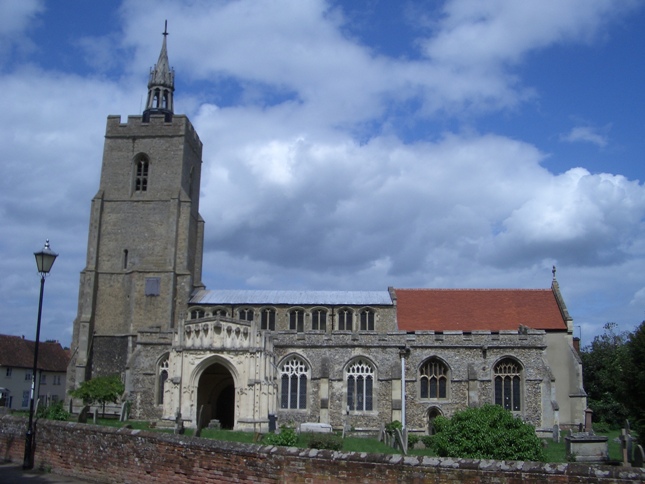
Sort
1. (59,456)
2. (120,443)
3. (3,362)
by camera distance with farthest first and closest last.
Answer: (3,362), (59,456), (120,443)

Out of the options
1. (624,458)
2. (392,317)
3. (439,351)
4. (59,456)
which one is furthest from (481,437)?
(392,317)

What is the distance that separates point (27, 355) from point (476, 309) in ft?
138

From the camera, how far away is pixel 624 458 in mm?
19031

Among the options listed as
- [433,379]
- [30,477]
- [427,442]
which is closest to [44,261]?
[30,477]

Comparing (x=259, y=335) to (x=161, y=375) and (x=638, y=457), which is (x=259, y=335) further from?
(x=638, y=457)

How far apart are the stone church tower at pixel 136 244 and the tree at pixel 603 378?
28.9 meters

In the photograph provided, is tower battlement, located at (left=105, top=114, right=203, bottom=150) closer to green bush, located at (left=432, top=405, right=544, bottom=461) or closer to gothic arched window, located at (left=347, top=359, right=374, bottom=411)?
gothic arched window, located at (left=347, top=359, right=374, bottom=411)

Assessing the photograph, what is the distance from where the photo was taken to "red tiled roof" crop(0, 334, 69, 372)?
59156mm

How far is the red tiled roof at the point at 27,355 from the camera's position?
5916 cm

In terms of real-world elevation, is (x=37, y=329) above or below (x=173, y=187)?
below

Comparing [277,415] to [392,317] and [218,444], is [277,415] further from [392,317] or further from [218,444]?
[218,444]

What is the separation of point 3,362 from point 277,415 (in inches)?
1320

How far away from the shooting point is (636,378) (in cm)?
2483

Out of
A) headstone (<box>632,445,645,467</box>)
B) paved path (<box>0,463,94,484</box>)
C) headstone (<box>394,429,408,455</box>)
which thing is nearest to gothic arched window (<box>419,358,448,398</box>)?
headstone (<box>394,429,408,455</box>)
